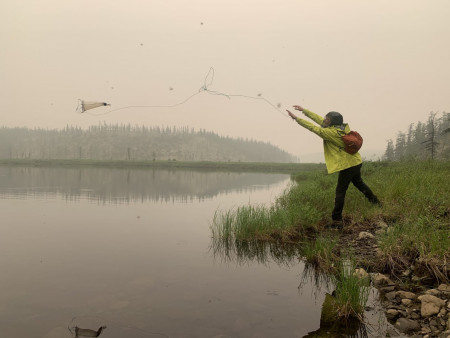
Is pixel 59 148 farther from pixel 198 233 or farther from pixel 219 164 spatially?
pixel 198 233

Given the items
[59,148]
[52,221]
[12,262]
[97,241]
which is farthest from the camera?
[59,148]

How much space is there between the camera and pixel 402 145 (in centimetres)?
9988

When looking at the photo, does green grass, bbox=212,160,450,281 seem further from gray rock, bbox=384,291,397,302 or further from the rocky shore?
gray rock, bbox=384,291,397,302

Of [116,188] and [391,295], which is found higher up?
[391,295]

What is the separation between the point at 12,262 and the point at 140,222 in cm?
571

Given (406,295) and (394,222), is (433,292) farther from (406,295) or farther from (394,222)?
(394,222)

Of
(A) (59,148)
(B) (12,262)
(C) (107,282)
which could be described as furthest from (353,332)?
(A) (59,148)

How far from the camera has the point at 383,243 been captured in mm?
6012

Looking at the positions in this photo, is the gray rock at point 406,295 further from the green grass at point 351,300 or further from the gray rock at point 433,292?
the green grass at point 351,300

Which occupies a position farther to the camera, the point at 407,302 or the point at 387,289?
the point at 387,289

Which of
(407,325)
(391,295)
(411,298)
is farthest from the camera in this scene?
(391,295)

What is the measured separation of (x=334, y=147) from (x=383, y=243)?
3.06 meters

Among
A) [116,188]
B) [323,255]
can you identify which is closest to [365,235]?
[323,255]

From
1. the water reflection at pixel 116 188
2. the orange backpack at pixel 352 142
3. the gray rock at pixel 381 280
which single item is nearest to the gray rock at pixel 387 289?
the gray rock at pixel 381 280
